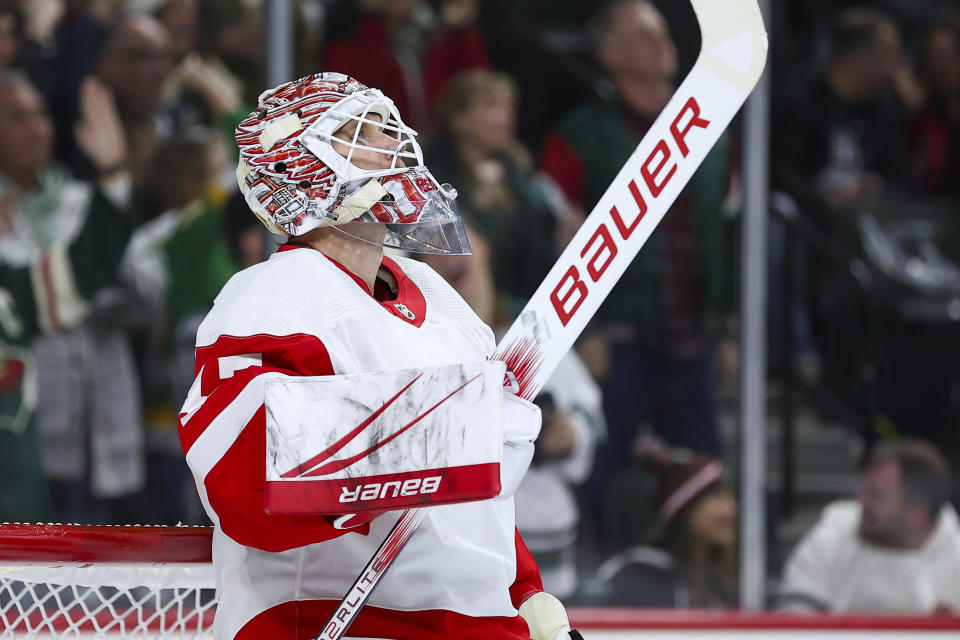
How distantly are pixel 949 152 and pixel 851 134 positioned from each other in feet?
0.87

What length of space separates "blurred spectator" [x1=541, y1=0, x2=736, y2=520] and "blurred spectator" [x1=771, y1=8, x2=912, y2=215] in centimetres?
24

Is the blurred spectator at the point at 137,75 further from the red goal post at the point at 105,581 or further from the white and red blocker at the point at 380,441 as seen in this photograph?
the white and red blocker at the point at 380,441

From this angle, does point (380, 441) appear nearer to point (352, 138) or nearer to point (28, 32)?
point (352, 138)

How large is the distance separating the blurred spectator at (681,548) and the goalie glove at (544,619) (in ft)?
5.96

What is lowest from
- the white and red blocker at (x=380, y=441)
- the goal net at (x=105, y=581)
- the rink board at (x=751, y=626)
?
the rink board at (x=751, y=626)

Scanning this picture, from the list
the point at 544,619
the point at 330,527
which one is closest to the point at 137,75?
the point at 544,619

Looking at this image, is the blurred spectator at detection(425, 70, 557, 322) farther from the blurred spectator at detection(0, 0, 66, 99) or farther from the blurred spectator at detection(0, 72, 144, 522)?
the blurred spectator at detection(0, 0, 66, 99)

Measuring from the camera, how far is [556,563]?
3.17m

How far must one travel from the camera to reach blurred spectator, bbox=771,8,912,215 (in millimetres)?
3188

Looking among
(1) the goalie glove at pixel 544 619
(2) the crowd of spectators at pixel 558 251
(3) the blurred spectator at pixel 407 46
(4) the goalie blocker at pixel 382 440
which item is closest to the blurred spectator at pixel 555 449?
(2) the crowd of spectators at pixel 558 251

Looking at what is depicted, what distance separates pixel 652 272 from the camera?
3166 mm

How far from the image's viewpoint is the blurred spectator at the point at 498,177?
3172 millimetres

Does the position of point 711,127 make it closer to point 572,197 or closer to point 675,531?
point 572,197

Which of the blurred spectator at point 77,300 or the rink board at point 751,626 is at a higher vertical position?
the blurred spectator at point 77,300
